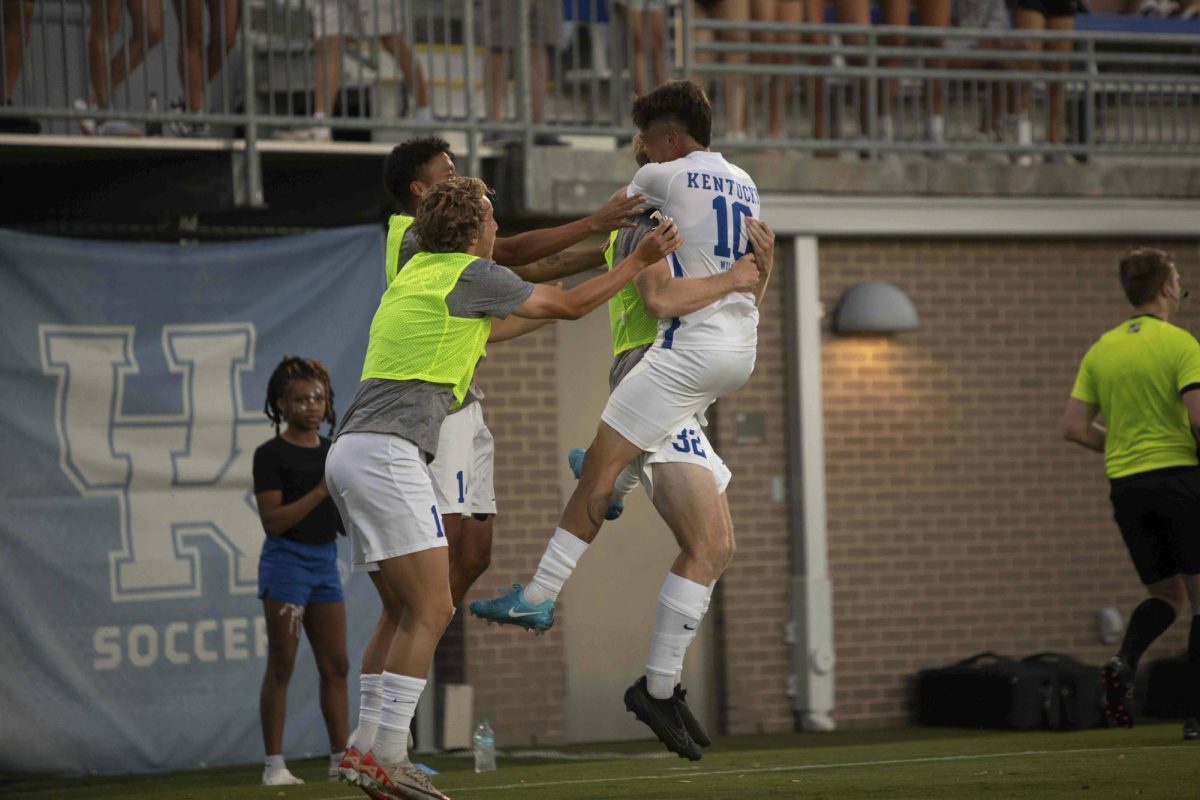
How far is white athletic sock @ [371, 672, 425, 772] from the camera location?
6.98 meters

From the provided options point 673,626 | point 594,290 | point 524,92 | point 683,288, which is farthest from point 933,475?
point 594,290

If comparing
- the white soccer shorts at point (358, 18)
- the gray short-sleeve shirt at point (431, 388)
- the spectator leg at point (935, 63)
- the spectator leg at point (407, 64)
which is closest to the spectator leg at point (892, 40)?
the spectator leg at point (935, 63)

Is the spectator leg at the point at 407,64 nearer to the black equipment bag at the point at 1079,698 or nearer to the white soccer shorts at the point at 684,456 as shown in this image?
the white soccer shorts at the point at 684,456

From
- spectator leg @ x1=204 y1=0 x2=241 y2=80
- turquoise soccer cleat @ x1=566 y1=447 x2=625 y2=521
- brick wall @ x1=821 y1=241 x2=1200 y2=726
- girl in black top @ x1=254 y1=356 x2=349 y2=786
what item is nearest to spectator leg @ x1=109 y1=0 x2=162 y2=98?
spectator leg @ x1=204 y1=0 x2=241 y2=80

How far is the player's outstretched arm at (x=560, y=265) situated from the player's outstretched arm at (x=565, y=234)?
0.06 m

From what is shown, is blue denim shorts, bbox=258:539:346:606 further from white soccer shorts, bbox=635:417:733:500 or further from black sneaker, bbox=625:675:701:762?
black sneaker, bbox=625:675:701:762

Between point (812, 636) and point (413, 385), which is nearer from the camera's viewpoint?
point (413, 385)

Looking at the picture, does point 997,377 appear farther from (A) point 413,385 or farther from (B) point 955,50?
(A) point 413,385

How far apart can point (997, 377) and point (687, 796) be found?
25.9 ft

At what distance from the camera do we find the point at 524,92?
12.6m

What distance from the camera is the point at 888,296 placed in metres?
14.1

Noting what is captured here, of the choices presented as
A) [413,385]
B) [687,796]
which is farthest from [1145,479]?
[413,385]

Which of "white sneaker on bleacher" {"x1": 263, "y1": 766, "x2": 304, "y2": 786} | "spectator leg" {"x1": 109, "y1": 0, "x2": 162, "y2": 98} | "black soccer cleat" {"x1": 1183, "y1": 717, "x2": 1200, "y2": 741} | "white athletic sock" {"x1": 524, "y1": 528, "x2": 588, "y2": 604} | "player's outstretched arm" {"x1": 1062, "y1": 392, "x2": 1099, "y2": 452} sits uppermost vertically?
"spectator leg" {"x1": 109, "y1": 0, "x2": 162, "y2": 98}

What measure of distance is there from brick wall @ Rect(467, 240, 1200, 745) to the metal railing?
0.97 meters
